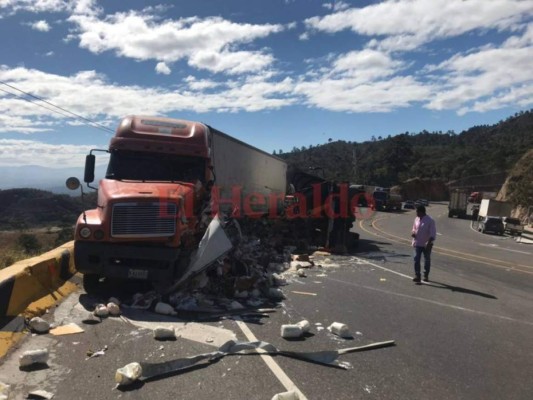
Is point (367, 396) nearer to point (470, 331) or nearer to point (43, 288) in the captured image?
point (470, 331)

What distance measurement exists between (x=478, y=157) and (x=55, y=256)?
135 m

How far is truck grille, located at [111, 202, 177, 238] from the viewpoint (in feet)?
27.0

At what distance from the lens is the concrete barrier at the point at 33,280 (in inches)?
262

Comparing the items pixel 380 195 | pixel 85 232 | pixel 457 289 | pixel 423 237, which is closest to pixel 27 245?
pixel 85 232

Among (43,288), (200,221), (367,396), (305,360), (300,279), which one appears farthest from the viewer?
(300,279)

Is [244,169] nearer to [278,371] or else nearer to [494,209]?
[278,371]

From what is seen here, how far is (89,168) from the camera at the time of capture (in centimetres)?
1040

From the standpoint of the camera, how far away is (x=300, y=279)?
37.8 feet

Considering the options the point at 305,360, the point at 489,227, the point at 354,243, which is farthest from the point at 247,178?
the point at 489,227

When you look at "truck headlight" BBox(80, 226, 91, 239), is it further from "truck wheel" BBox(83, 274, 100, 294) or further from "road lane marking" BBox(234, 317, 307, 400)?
"road lane marking" BBox(234, 317, 307, 400)

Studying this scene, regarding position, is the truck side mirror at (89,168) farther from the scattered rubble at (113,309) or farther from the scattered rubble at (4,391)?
the scattered rubble at (4,391)

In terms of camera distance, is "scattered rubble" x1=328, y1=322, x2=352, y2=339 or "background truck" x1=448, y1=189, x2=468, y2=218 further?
"background truck" x1=448, y1=189, x2=468, y2=218

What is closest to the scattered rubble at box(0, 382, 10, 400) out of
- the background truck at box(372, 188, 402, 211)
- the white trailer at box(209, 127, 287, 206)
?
the white trailer at box(209, 127, 287, 206)

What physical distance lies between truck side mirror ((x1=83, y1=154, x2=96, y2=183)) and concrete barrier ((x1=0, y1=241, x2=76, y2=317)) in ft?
5.35
